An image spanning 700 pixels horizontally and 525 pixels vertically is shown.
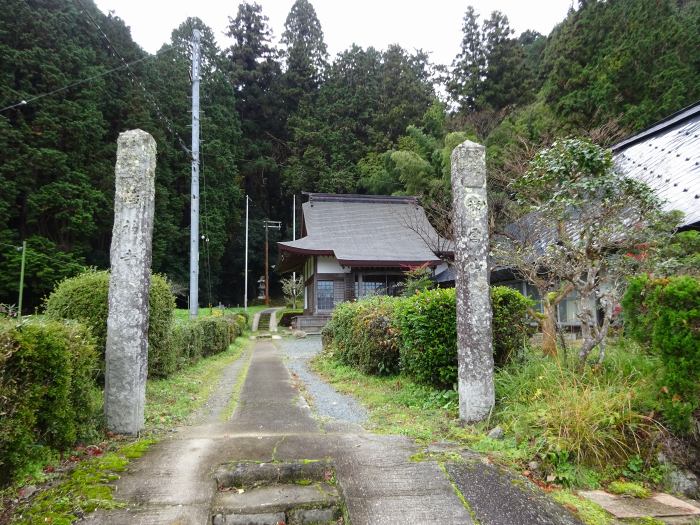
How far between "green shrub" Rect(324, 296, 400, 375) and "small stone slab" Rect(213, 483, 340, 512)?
3.83 meters

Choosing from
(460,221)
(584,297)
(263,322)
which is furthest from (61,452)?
(263,322)

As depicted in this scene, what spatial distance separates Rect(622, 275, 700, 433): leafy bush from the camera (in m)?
3.07

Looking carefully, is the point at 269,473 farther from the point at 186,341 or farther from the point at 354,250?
the point at 354,250

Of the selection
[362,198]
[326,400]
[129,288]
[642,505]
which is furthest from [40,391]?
[362,198]

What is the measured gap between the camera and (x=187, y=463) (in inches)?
124

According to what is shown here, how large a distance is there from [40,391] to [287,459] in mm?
1796

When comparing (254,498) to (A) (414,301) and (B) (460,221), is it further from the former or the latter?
(A) (414,301)

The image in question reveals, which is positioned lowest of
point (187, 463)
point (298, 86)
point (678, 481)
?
point (678, 481)

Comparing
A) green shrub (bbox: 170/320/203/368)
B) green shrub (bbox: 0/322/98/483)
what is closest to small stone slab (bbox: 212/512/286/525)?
green shrub (bbox: 0/322/98/483)

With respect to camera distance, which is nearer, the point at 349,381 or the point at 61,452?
the point at 61,452

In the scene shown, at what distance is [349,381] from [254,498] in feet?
14.4

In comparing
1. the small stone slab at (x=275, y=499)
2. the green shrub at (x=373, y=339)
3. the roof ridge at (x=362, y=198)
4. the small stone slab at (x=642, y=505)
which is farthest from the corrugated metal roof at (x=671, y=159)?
the roof ridge at (x=362, y=198)

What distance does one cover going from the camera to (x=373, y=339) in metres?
7.07

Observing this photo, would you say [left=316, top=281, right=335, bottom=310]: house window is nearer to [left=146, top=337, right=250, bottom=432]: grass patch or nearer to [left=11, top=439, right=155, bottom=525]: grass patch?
[left=146, top=337, right=250, bottom=432]: grass patch
